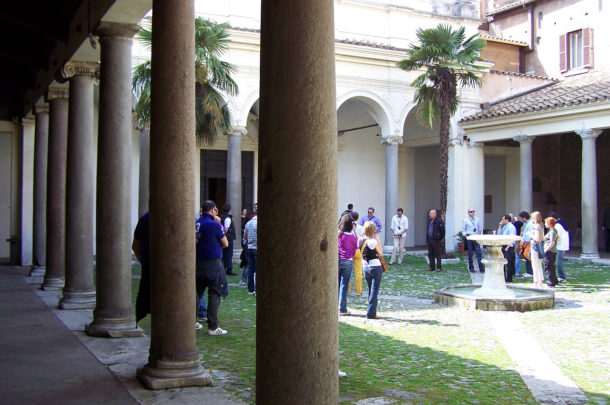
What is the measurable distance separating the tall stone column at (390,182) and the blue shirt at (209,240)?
14.1 metres

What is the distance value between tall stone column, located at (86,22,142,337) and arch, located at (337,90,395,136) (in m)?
13.9

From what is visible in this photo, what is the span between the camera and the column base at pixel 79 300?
9.00 metres

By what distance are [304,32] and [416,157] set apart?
23421 mm

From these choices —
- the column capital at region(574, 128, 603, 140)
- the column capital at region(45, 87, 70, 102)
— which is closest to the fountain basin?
the column capital at region(45, 87, 70, 102)

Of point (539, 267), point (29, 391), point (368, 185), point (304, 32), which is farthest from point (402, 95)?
point (304, 32)

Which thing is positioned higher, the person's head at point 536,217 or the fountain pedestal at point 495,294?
the person's head at point 536,217

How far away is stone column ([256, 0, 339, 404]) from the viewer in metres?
2.56

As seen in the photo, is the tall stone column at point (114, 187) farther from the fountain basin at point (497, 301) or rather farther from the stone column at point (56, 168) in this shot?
the fountain basin at point (497, 301)

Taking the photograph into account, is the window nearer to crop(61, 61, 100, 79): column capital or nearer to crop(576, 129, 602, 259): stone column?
crop(576, 129, 602, 259): stone column

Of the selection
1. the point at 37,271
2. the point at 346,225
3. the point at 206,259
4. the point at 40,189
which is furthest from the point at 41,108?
the point at 206,259

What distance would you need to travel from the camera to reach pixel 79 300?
9.03 metres

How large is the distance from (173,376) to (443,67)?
50.7 feet

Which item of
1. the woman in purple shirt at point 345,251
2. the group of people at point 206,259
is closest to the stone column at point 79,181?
the group of people at point 206,259

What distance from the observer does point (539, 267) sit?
12742 millimetres
